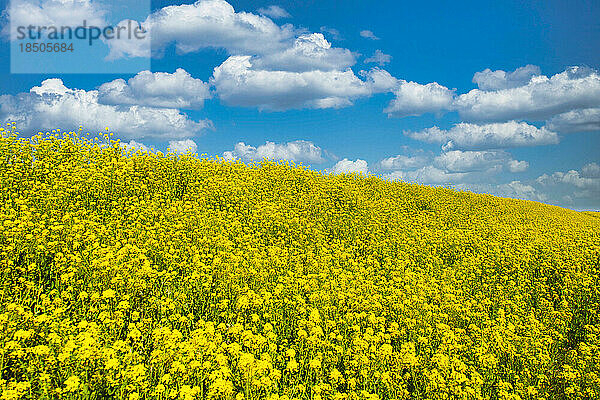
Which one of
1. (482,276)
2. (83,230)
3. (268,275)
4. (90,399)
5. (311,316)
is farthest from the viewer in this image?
(482,276)

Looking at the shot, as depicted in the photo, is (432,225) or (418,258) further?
(432,225)

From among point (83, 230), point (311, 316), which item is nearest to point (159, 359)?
point (311, 316)

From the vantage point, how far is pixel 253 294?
7.16 metres

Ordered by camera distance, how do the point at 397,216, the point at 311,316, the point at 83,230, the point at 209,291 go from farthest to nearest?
the point at 397,216, the point at 83,230, the point at 209,291, the point at 311,316

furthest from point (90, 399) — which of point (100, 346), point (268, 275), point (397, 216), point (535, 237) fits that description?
point (535, 237)

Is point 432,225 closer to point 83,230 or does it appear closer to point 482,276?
point 482,276

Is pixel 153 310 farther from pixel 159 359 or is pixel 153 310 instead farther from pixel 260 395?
pixel 260 395

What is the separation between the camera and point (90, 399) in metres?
4.84

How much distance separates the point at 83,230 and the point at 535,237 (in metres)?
14.2

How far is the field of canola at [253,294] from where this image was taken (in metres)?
5.28

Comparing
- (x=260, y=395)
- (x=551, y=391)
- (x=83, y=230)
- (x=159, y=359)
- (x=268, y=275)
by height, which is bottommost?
(x=551, y=391)

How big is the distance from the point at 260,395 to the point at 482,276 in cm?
749

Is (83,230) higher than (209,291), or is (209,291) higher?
(83,230)

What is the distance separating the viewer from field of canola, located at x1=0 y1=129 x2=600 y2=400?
5277 millimetres
